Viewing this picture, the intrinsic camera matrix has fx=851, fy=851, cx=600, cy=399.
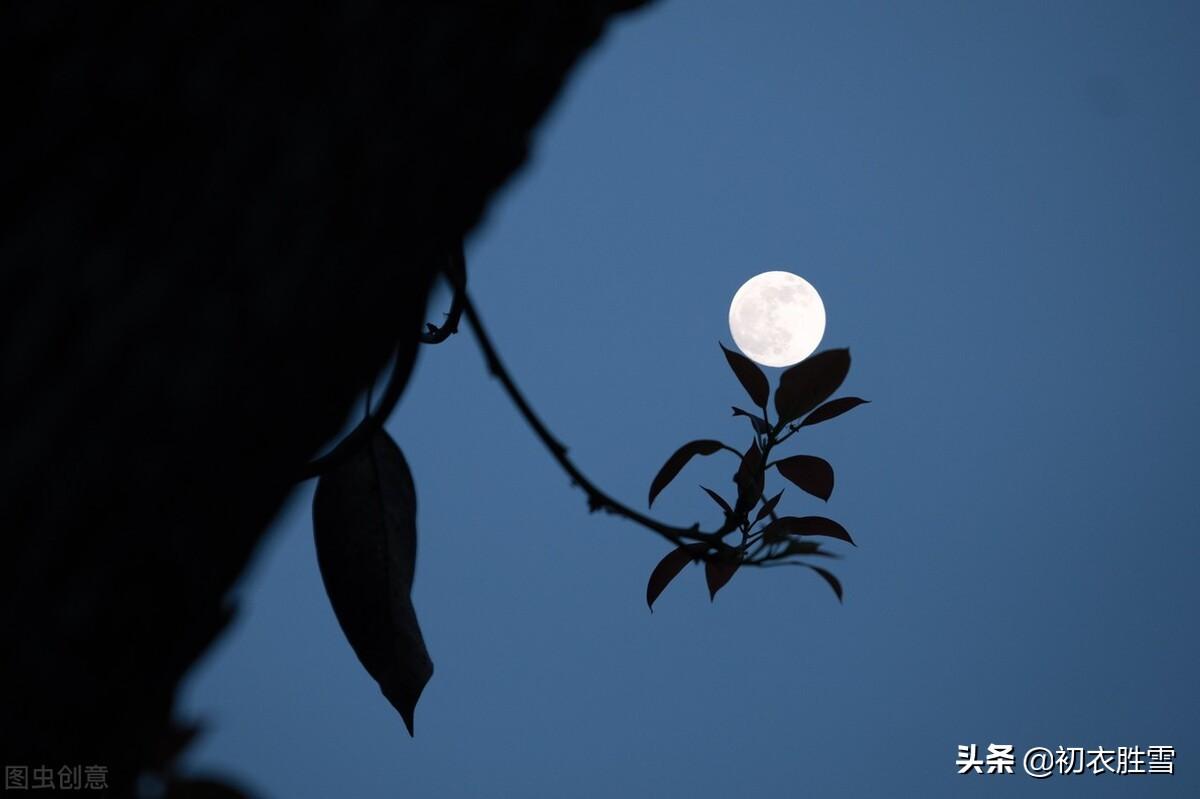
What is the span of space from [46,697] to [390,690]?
533 mm

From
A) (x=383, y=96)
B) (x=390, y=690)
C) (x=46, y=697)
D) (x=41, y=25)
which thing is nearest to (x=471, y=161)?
(x=383, y=96)

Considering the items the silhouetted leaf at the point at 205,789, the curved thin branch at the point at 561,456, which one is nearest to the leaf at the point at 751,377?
the curved thin branch at the point at 561,456

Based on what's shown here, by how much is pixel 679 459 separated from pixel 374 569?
451 mm

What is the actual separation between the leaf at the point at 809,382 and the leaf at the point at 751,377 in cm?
7

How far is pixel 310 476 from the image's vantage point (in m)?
0.70

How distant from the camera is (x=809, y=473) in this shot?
118cm

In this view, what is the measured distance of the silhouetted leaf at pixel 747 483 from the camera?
39.1 inches

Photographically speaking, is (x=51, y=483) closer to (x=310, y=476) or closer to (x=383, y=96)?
(x=383, y=96)

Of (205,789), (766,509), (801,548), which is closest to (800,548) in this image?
(801,548)

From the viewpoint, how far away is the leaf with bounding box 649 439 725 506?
1.15 meters

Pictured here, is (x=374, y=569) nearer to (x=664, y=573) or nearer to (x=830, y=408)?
(x=664, y=573)

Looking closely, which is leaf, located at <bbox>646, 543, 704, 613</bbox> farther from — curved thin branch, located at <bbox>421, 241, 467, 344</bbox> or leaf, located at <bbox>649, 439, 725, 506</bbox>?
curved thin branch, located at <bbox>421, 241, 467, 344</bbox>

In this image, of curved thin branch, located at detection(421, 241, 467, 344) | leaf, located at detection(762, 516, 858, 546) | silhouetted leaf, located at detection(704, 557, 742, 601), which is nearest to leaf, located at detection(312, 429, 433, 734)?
curved thin branch, located at detection(421, 241, 467, 344)

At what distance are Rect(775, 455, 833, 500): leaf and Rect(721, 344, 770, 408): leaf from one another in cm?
9
